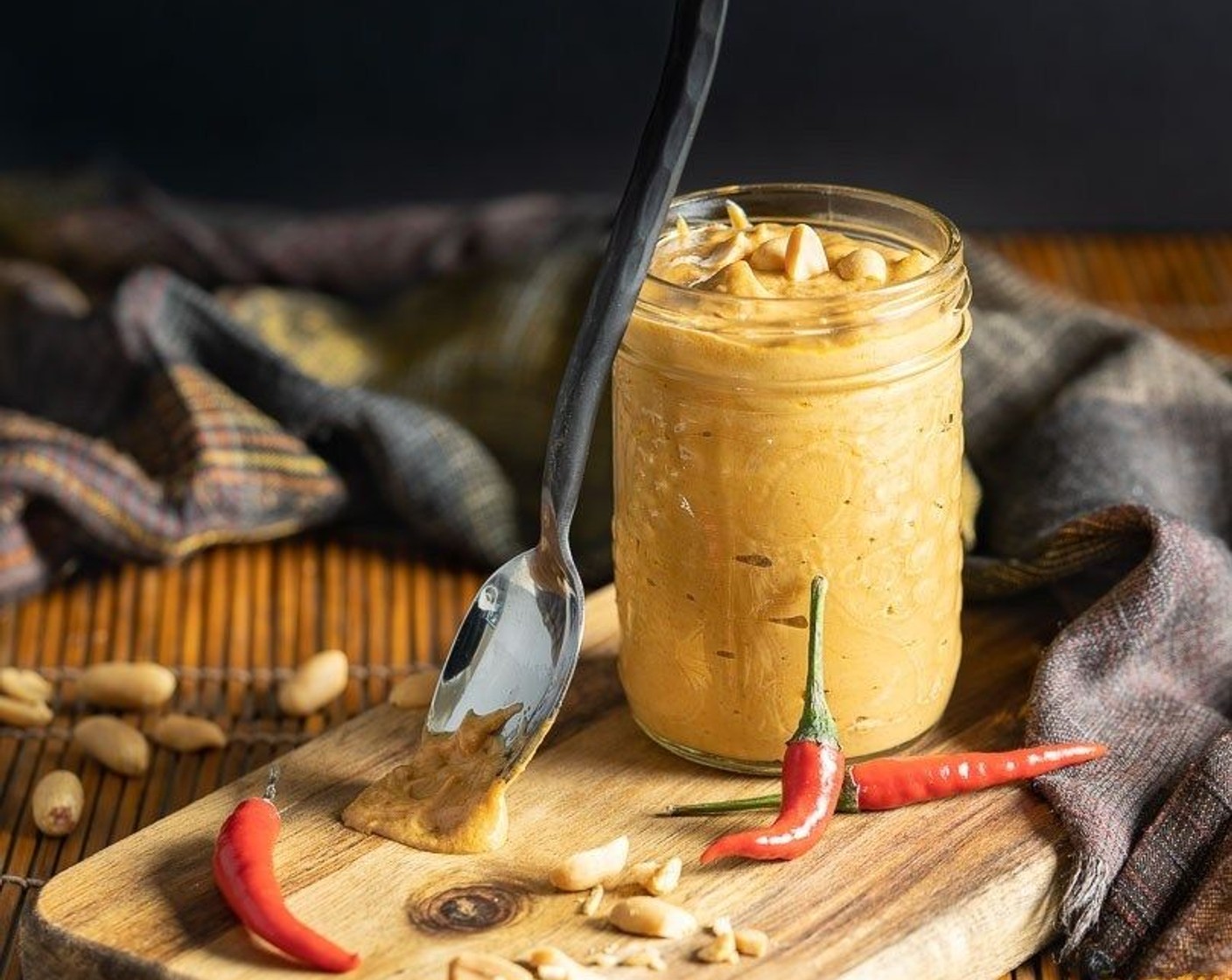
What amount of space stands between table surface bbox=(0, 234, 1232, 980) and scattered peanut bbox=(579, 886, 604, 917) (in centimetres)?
65

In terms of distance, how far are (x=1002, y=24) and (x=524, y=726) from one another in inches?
101

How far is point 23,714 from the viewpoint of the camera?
94.0 inches

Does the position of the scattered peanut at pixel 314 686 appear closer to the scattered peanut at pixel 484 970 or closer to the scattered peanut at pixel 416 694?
the scattered peanut at pixel 416 694

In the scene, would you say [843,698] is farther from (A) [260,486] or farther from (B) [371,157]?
(B) [371,157]

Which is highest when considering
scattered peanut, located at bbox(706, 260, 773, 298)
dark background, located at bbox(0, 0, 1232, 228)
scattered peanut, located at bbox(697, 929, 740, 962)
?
scattered peanut, located at bbox(706, 260, 773, 298)

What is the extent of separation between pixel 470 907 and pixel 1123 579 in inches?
34.8

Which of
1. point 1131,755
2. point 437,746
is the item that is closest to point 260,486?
point 437,746

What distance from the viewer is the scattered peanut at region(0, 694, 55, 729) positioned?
2.39m

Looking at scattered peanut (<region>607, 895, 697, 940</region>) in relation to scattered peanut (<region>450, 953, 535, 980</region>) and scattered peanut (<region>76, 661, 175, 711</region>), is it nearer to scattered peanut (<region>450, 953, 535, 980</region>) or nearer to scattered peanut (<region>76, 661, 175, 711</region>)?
scattered peanut (<region>450, 953, 535, 980</region>)

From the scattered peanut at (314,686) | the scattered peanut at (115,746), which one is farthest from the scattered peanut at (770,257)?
the scattered peanut at (115,746)

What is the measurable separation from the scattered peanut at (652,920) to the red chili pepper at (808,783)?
10cm

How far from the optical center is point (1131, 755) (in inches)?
80.0

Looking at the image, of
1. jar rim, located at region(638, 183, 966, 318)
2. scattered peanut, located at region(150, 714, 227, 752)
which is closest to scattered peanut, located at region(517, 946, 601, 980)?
jar rim, located at region(638, 183, 966, 318)

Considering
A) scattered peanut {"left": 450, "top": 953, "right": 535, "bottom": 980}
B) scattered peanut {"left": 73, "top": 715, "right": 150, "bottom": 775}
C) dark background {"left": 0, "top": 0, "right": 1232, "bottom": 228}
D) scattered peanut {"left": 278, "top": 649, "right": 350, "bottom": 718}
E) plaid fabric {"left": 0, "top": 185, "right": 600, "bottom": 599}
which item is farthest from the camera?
dark background {"left": 0, "top": 0, "right": 1232, "bottom": 228}
